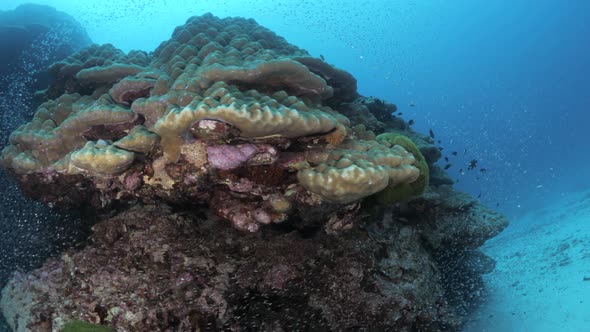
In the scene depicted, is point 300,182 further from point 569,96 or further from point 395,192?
point 569,96

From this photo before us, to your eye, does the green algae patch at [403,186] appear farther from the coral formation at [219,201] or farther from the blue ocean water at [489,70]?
the blue ocean water at [489,70]

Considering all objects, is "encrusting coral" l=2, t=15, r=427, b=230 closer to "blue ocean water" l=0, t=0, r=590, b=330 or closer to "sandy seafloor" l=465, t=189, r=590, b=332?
"sandy seafloor" l=465, t=189, r=590, b=332

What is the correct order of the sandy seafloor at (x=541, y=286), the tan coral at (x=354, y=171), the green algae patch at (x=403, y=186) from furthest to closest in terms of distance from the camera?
the sandy seafloor at (x=541, y=286), the green algae patch at (x=403, y=186), the tan coral at (x=354, y=171)

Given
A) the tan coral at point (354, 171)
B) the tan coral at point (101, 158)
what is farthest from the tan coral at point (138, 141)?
the tan coral at point (354, 171)

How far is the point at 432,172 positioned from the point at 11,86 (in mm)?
8380

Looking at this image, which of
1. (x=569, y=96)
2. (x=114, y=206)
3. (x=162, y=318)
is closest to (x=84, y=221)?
(x=114, y=206)

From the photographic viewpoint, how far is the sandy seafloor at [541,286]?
709 cm

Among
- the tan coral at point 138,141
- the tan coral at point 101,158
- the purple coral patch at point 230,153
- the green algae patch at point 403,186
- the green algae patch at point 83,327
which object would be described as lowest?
the green algae patch at point 83,327

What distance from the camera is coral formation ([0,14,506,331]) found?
11.4 feet

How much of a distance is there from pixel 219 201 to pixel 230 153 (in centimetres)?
68

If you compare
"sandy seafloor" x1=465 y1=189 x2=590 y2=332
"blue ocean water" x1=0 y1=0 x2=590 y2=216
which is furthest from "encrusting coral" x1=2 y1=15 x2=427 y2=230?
"blue ocean water" x1=0 y1=0 x2=590 y2=216

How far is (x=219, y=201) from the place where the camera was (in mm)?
4070

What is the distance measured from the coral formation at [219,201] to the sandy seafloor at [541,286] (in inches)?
145

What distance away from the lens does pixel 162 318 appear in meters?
3.36
